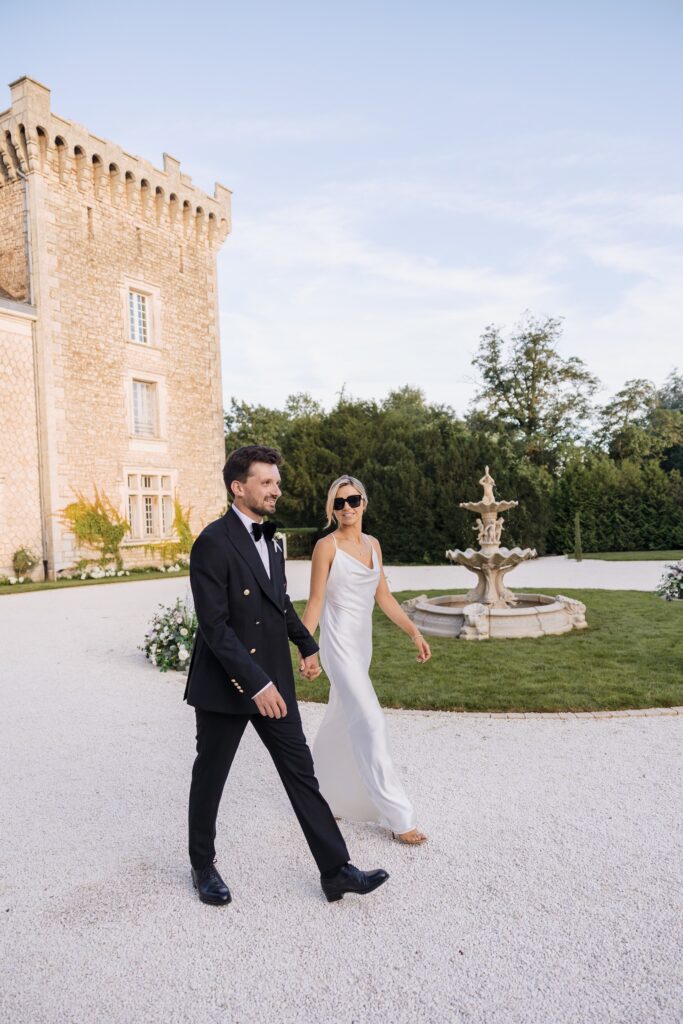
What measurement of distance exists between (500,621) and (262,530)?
7.57 meters

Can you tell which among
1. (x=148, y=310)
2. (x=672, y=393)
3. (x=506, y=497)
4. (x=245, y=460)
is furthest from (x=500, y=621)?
(x=672, y=393)

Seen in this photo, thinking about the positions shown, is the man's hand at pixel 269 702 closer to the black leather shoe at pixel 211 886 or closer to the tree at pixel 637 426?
the black leather shoe at pixel 211 886

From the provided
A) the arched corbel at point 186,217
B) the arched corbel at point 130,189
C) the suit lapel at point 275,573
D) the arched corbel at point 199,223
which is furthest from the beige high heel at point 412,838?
the arched corbel at point 199,223

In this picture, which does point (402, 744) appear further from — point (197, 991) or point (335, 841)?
point (197, 991)

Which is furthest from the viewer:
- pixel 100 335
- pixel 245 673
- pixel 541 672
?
pixel 100 335

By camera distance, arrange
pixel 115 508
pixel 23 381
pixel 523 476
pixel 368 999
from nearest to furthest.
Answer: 1. pixel 368 999
2. pixel 23 381
3. pixel 115 508
4. pixel 523 476

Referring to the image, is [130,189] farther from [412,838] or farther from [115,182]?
[412,838]

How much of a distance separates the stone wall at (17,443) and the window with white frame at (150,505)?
3.43 metres

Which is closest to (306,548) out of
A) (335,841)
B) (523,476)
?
(523,476)

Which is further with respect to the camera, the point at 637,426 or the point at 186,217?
the point at 637,426

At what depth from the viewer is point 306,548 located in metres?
30.8

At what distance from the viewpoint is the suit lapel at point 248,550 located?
330cm

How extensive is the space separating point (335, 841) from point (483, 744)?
263cm

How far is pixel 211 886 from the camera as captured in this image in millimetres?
3414
